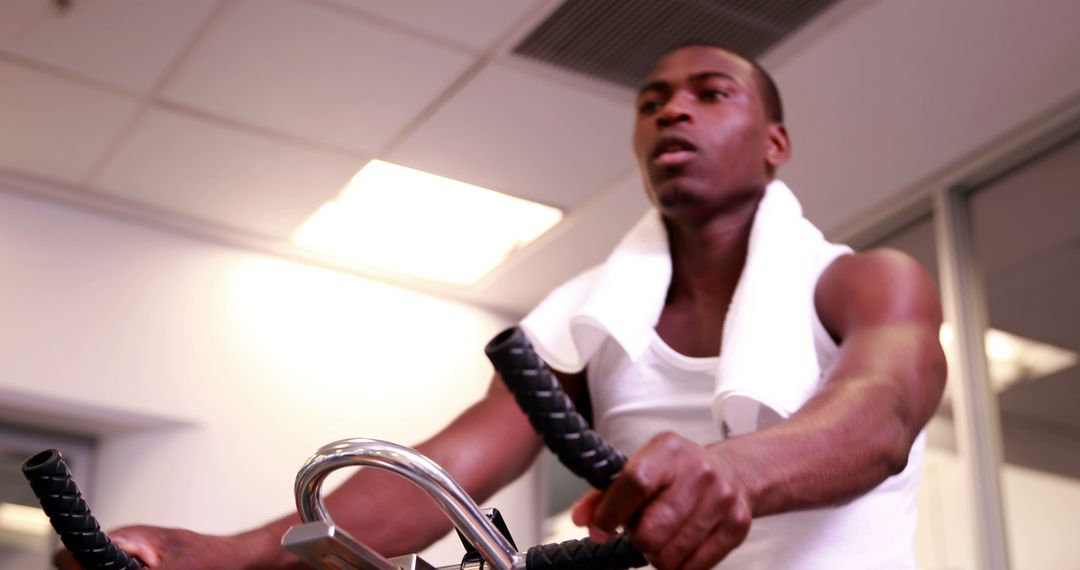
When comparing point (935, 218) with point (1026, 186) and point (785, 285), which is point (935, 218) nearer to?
point (1026, 186)

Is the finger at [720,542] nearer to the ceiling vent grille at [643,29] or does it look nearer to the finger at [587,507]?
the finger at [587,507]

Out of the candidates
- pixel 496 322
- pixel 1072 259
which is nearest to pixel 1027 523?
pixel 1072 259

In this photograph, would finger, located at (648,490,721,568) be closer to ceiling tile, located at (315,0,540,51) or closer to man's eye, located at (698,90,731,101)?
man's eye, located at (698,90,731,101)

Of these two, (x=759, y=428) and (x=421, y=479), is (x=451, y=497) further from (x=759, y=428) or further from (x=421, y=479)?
(x=759, y=428)

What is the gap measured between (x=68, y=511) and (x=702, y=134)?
2.78 ft

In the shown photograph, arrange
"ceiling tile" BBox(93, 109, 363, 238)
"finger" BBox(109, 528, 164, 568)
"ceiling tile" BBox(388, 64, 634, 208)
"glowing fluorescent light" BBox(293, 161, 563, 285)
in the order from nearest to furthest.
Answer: "finger" BBox(109, 528, 164, 568) → "ceiling tile" BBox(388, 64, 634, 208) → "ceiling tile" BBox(93, 109, 363, 238) → "glowing fluorescent light" BBox(293, 161, 563, 285)

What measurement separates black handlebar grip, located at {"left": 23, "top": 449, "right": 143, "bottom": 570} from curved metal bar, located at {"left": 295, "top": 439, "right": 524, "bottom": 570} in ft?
0.48

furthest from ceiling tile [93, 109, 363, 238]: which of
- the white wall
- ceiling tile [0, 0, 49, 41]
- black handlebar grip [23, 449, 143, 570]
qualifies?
black handlebar grip [23, 449, 143, 570]

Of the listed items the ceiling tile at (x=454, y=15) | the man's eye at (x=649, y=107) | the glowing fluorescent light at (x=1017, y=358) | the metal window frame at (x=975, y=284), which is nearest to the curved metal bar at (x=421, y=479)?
the man's eye at (x=649, y=107)

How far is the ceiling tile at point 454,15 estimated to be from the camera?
9.01 ft

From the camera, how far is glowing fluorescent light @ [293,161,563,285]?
3.55 metres

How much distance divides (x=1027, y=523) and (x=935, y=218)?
2.65ft

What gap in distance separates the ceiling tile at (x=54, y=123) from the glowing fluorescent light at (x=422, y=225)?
24.5 inches

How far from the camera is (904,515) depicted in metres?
1.19
